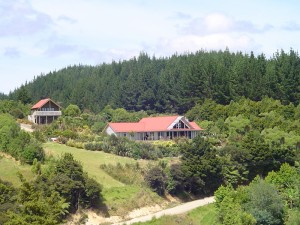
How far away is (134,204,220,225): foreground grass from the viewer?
37.3 m

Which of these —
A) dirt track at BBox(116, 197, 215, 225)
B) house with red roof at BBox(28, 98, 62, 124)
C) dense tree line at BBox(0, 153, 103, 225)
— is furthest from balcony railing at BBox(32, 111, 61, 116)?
dirt track at BBox(116, 197, 215, 225)

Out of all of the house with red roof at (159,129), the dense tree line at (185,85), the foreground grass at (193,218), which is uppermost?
the dense tree line at (185,85)

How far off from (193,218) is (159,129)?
19.9m

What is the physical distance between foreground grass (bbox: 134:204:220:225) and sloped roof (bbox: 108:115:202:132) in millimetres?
18669

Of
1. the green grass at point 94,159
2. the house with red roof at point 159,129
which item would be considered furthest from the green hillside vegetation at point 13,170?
the house with red roof at point 159,129

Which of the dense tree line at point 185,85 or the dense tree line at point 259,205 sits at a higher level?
the dense tree line at point 185,85

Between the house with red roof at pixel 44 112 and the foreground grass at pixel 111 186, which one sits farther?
the house with red roof at pixel 44 112

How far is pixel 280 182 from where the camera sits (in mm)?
41000

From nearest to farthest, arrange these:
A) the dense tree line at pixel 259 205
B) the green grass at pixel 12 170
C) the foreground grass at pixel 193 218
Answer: the dense tree line at pixel 259 205 → the foreground grass at pixel 193 218 → the green grass at pixel 12 170

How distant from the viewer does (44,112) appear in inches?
2616

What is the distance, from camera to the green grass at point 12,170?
129 ft

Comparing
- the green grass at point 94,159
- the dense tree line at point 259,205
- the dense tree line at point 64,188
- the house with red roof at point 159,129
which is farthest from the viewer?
the house with red roof at point 159,129

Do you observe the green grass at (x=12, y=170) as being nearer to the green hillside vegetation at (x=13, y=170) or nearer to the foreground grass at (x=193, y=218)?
the green hillside vegetation at (x=13, y=170)

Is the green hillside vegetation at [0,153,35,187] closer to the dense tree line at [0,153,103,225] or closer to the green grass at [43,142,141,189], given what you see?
the dense tree line at [0,153,103,225]
